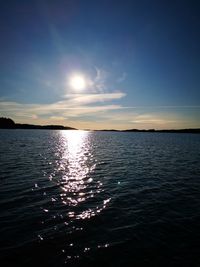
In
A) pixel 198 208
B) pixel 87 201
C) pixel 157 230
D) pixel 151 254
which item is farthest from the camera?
pixel 87 201

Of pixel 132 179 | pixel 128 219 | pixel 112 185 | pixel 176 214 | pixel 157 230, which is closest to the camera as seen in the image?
pixel 157 230

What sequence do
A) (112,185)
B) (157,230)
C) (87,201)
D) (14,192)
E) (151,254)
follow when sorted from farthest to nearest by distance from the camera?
1. (112,185)
2. (14,192)
3. (87,201)
4. (157,230)
5. (151,254)

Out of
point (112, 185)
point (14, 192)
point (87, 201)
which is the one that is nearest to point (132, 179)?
point (112, 185)

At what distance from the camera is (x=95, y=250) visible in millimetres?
10750

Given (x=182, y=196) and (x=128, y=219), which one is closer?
(x=128, y=219)

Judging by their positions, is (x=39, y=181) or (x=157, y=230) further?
(x=39, y=181)

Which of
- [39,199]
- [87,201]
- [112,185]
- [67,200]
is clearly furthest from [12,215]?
[112,185]

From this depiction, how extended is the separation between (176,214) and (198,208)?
2.64m

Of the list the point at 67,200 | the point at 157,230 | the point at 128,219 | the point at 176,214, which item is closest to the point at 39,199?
the point at 67,200

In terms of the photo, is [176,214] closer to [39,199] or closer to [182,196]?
[182,196]

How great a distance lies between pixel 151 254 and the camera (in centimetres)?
1058

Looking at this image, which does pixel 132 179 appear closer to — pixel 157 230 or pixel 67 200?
pixel 67 200

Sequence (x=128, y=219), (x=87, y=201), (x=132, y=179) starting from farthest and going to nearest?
(x=132, y=179) → (x=87, y=201) → (x=128, y=219)

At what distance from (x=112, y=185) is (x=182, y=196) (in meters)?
7.75
